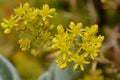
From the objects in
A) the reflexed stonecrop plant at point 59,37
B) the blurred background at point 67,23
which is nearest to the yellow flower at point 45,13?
the reflexed stonecrop plant at point 59,37

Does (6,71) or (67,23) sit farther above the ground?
(67,23)


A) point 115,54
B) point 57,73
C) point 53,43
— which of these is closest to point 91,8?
point 115,54

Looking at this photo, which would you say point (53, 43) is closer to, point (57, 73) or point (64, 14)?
point (57, 73)

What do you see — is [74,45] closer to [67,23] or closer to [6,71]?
[6,71]

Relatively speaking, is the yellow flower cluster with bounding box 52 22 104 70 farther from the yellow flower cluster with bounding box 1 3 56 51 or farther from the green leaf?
the green leaf

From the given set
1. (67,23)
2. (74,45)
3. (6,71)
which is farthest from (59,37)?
(67,23)

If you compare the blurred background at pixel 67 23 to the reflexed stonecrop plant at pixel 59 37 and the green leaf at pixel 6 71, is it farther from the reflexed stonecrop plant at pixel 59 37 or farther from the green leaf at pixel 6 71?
the reflexed stonecrop plant at pixel 59 37

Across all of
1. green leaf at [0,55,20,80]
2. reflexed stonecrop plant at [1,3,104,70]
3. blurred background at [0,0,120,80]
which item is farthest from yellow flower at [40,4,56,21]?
blurred background at [0,0,120,80]
